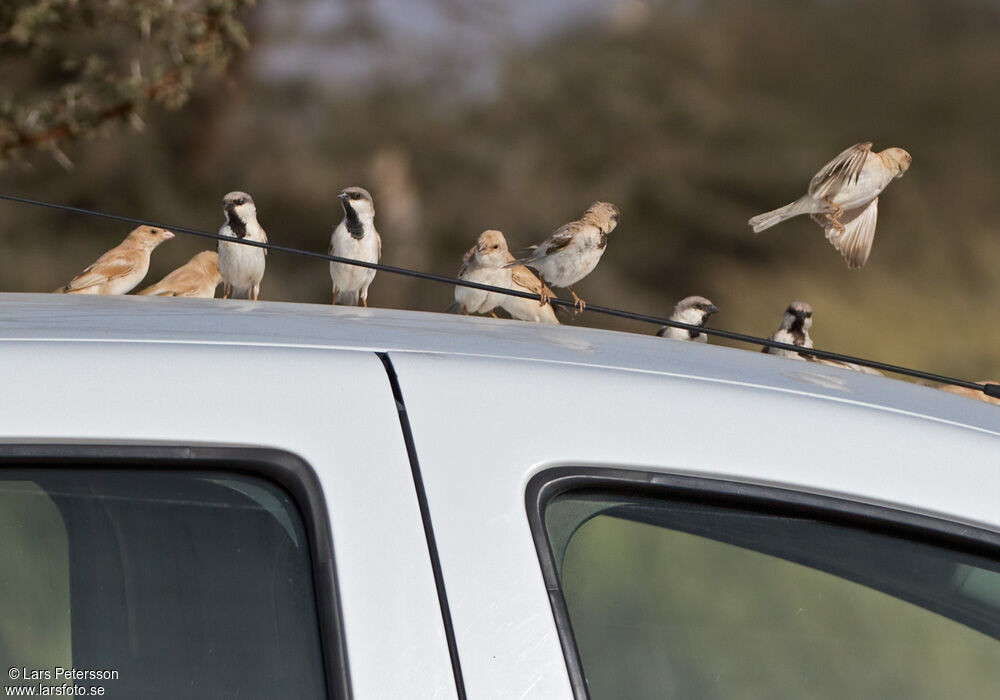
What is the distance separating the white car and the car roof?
0.01 meters

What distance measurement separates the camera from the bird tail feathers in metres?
2.11

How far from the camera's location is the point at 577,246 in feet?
8.09

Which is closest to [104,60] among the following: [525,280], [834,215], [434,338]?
[525,280]

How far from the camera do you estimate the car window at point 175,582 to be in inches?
42.2

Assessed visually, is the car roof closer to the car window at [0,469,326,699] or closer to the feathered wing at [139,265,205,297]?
the car window at [0,469,326,699]

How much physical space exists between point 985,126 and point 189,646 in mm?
11238

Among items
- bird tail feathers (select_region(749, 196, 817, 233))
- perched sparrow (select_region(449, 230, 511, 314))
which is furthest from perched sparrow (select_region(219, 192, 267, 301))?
bird tail feathers (select_region(749, 196, 817, 233))

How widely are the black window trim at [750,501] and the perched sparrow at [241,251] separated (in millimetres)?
1295

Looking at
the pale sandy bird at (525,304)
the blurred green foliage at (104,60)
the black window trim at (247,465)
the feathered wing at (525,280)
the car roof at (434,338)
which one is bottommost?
the black window trim at (247,465)

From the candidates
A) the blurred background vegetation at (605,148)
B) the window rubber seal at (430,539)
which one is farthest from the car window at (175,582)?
the blurred background vegetation at (605,148)

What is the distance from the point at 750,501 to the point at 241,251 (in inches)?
56.7

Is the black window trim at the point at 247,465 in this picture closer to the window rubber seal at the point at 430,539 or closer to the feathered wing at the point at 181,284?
the window rubber seal at the point at 430,539

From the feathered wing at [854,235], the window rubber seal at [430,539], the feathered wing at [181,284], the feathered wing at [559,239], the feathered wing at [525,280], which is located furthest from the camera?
the feathered wing at [525,280]

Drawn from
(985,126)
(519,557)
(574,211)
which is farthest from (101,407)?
(985,126)
